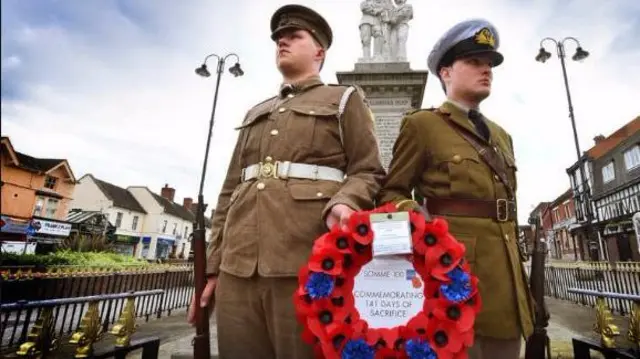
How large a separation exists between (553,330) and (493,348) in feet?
17.1

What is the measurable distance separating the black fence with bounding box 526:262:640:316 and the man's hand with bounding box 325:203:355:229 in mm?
7401

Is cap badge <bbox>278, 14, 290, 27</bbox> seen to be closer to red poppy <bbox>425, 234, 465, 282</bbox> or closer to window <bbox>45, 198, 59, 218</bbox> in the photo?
red poppy <bbox>425, 234, 465, 282</bbox>

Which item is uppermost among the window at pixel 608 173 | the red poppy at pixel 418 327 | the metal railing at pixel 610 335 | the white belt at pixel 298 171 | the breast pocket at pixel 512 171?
the window at pixel 608 173

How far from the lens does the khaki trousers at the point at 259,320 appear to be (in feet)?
5.83

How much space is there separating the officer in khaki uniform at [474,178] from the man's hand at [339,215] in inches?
10.8

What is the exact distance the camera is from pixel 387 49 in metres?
8.93

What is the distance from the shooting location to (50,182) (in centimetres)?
3000

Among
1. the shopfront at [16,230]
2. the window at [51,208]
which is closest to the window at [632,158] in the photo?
the shopfront at [16,230]

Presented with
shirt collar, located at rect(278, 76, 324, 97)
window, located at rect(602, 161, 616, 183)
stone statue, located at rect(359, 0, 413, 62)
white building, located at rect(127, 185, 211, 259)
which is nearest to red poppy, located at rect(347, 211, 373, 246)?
shirt collar, located at rect(278, 76, 324, 97)

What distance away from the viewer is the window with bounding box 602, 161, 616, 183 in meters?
31.7

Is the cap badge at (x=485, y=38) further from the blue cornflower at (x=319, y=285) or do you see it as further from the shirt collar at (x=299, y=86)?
the blue cornflower at (x=319, y=285)

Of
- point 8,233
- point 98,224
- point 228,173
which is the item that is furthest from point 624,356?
point 98,224

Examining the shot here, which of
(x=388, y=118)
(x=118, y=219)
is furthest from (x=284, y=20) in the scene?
(x=118, y=219)

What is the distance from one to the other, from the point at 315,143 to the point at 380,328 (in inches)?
43.2
